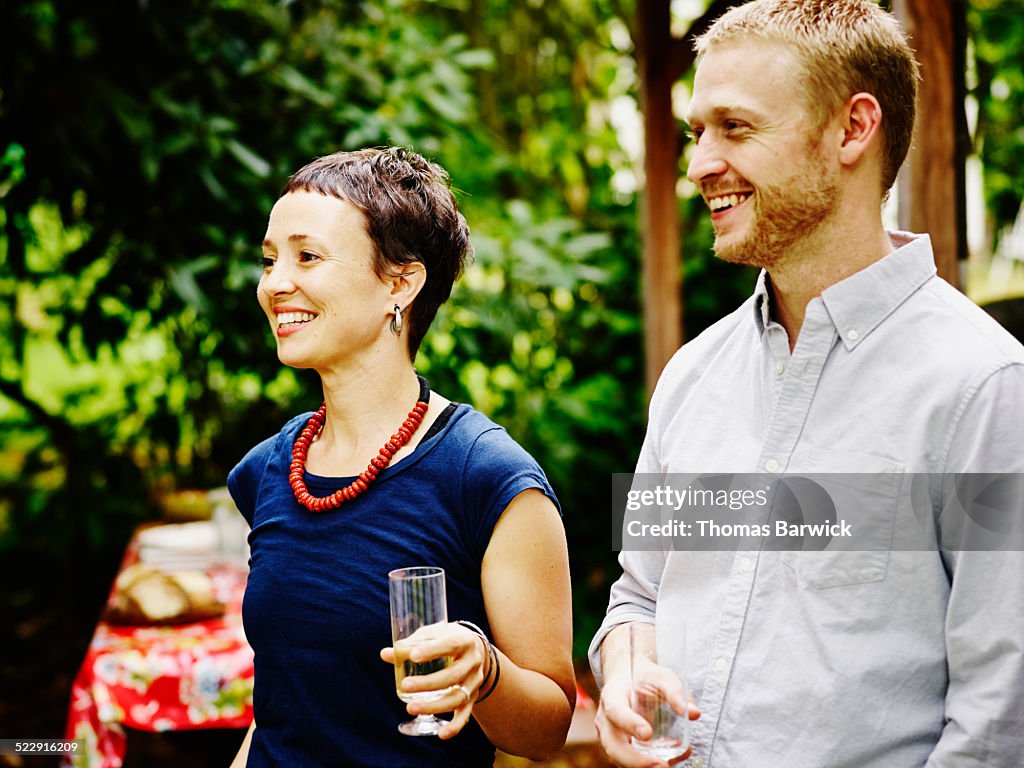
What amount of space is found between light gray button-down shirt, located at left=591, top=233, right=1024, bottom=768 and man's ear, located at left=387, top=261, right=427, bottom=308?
56 centimetres

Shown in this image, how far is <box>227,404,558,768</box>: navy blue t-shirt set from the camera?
146 centimetres

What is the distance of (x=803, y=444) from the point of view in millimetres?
1323

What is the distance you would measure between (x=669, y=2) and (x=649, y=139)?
0.56 metres

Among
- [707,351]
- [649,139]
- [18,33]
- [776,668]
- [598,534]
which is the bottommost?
[598,534]

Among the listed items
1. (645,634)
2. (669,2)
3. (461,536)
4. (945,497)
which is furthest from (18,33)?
(945,497)

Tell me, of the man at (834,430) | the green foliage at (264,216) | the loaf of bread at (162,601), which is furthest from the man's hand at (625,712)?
the green foliage at (264,216)

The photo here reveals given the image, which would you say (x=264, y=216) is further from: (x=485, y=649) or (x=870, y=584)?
(x=870, y=584)

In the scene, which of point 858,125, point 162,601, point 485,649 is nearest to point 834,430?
point 858,125

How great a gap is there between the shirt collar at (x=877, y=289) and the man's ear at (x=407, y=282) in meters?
0.67

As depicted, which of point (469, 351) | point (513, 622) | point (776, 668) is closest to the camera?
point (776, 668)

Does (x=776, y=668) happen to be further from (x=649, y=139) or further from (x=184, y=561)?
(x=649, y=139)

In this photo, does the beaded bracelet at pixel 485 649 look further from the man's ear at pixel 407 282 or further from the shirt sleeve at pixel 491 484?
the man's ear at pixel 407 282

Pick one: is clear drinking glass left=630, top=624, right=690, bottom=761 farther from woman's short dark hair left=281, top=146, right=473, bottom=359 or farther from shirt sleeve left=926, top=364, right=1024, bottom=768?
woman's short dark hair left=281, top=146, right=473, bottom=359

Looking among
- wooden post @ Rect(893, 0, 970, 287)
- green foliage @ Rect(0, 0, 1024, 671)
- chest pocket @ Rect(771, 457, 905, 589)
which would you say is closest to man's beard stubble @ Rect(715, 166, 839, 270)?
chest pocket @ Rect(771, 457, 905, 589)
